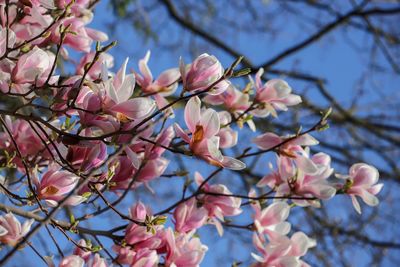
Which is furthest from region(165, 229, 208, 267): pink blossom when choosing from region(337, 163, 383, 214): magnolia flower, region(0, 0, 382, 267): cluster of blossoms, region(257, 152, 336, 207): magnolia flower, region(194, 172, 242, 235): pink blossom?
region(337, 163, 383, 214): magnolia flower

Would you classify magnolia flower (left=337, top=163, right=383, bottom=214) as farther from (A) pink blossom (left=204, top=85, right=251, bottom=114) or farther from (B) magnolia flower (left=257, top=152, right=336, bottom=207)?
(A) pink blossom (left=204, top=85, right=251, bottom=114)

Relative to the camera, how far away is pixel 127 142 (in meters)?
0.68

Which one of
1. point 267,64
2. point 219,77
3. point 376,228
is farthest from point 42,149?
point 376,228

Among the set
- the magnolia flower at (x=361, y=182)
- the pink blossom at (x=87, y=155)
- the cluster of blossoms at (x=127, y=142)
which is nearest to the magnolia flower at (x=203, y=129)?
the cluster of blossoms at (x=127, y=142)

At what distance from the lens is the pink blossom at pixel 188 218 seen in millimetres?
1041

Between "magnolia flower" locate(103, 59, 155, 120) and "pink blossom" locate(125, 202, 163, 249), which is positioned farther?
"pink blossom" locate(125, 202, 163, 249)

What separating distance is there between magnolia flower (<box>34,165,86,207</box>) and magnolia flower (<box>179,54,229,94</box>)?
0.73 ft

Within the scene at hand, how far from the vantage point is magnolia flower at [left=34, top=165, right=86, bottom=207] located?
0.88 m

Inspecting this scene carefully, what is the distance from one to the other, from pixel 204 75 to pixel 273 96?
29 centimetres

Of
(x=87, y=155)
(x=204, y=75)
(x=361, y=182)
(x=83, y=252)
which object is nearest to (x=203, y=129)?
(x=204, y=75)

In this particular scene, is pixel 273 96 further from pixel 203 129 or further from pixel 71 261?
pixel 71 261

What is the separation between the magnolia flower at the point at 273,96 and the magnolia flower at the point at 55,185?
401mm

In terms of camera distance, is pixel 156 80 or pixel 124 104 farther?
pixel 156 80

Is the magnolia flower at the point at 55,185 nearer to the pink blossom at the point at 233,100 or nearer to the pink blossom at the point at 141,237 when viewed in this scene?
the pink blossom at the point at 141,237
